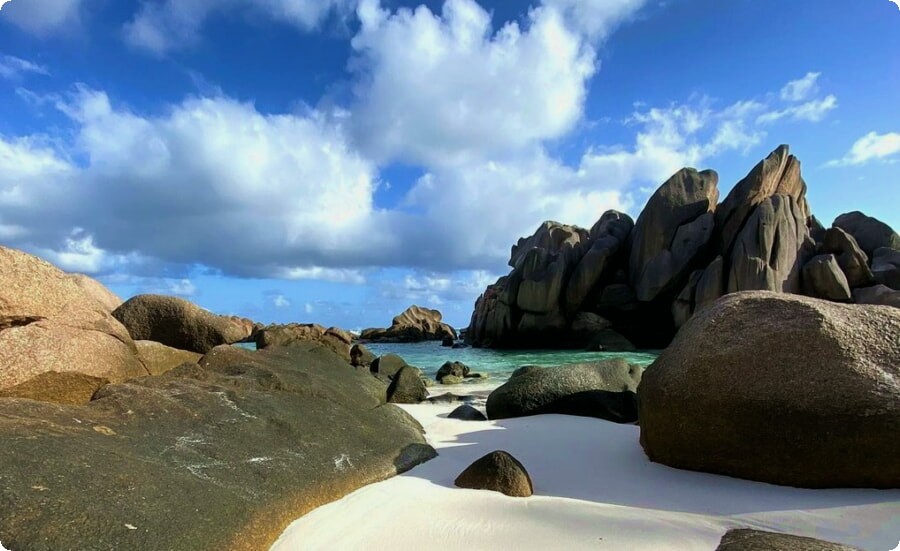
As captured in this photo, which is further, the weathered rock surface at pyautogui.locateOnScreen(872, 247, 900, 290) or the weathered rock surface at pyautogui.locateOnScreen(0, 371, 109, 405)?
the weathered rock surface at pyautogui.locateOnScreen(872, 247, 900, 290)

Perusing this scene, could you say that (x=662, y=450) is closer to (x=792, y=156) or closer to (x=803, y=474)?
(x=803, y=474)

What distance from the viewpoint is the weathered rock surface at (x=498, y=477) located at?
5.24m

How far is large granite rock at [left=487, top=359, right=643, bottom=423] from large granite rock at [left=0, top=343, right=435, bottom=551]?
132 inches

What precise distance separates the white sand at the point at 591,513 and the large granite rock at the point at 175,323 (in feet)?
23.8

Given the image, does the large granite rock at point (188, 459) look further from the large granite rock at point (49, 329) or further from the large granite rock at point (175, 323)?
the large granite rock at point (175, 323)

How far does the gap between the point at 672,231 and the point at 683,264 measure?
3040 millimetres

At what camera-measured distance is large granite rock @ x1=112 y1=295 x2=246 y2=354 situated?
36.1ft

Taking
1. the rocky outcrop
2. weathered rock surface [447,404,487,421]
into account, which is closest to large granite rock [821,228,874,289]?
the rocky outcrop

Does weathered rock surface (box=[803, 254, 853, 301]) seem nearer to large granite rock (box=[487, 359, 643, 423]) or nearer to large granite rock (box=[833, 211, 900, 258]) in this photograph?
large granite rock (box=[833, 211, 900, 258])

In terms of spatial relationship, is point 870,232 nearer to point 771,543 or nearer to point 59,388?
point 771,543

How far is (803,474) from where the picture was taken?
523 cm

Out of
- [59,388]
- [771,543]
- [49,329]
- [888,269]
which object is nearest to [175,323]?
[49,329]

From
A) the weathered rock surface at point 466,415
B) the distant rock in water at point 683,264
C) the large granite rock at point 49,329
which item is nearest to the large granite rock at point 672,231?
the distant rock in water at point 683,264

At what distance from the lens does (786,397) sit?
5.35 meters
